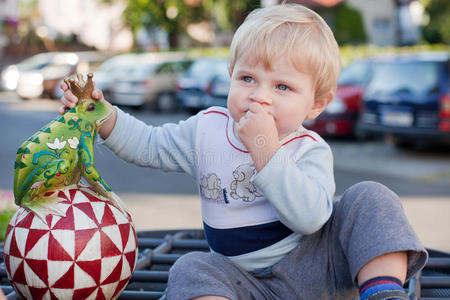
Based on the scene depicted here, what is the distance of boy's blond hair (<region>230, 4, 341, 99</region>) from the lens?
5.87 ft

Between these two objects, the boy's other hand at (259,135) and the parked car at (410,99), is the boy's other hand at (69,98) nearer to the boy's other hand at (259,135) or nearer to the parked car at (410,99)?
the boy's other hand at (259,135)

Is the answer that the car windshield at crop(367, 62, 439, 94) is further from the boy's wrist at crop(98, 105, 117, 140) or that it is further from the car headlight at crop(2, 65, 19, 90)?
the car headlight at crop(2, 65, 19, 90)

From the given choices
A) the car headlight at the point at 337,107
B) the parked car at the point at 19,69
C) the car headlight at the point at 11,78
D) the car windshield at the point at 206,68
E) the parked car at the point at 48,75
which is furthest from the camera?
the car headlight at the point at 11,78

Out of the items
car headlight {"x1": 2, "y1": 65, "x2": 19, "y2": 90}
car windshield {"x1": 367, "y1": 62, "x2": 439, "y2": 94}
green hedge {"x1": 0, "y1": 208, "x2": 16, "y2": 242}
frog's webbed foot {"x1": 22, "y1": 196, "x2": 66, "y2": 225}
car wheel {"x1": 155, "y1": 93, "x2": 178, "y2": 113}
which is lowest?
car headlight {"x1": 2, "y1": 65, "x2": 19, "y2": 90}

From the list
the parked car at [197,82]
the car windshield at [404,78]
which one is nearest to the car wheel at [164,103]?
the parked car at [197,82]

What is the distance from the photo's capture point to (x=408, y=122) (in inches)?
348

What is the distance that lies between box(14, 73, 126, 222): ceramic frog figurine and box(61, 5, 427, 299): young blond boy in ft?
0.21

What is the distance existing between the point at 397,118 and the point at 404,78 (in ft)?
1.95

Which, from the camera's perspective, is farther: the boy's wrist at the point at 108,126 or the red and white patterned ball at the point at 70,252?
the boy's wrist at the point at 108,126

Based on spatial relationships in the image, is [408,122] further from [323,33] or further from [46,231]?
[46,231]

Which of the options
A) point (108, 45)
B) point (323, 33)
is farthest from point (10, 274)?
point (108, 45)

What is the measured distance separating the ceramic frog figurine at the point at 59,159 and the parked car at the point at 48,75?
18.6 metres

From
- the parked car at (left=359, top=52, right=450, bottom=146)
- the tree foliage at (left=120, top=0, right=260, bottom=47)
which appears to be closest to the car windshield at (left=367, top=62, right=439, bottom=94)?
the parked car at (left=359, top=52, right=450, bottom=146)

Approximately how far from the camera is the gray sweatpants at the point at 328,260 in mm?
1657
